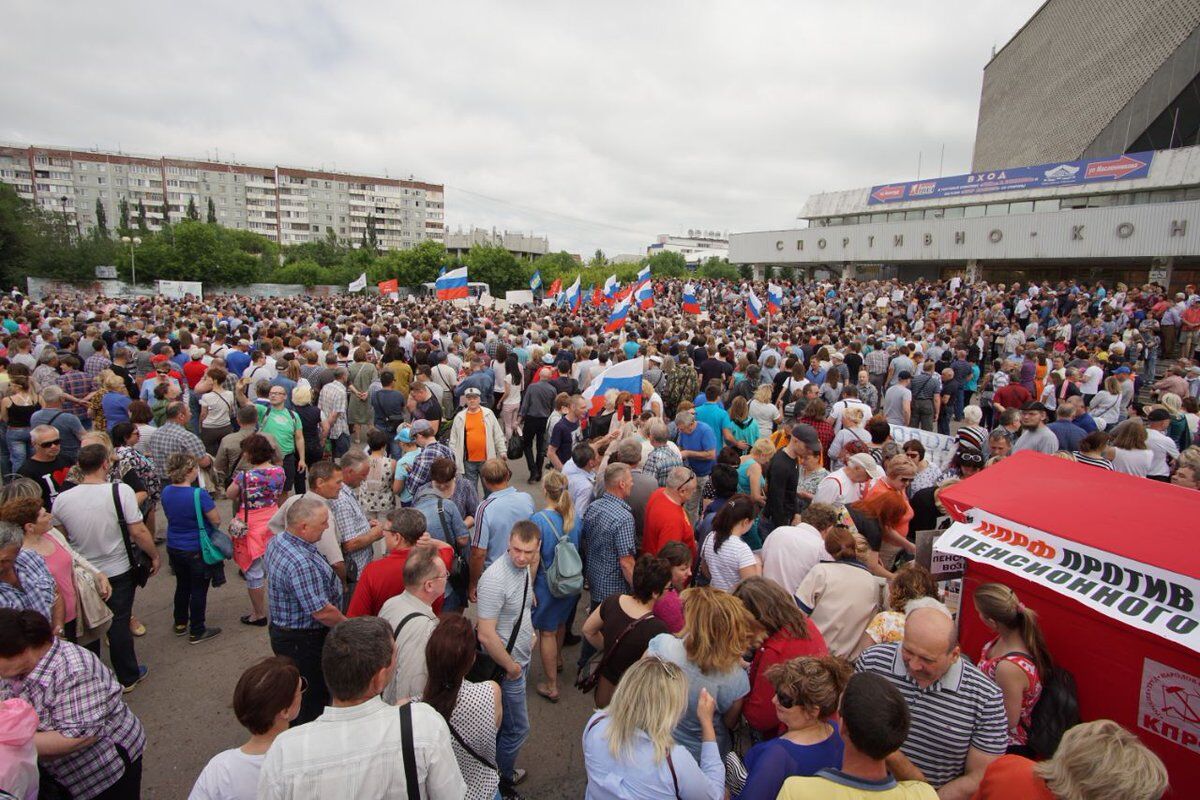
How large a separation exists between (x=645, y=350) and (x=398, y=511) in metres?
7.88

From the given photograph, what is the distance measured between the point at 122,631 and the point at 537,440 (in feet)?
18.3

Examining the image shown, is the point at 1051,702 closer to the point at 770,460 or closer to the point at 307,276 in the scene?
the point at 770,460

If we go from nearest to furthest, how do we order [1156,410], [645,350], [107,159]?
[1156,410], [645,350], [107,159]

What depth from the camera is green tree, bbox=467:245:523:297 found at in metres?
55.6

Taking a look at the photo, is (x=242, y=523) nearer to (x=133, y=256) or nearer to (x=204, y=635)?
(x=204, y=635)

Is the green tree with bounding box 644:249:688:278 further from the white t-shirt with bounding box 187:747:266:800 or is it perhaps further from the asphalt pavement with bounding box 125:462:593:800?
the white t-shirt with bounding box 187:747:266:800

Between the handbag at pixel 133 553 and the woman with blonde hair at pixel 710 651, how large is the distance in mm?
3970

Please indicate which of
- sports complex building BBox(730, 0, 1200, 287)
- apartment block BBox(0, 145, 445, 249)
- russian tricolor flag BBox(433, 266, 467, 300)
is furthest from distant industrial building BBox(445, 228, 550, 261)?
russian tricolor flag BBox(433, 266, 467, 300)

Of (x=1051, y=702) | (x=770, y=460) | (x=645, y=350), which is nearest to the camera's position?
(x=1051, y=702)

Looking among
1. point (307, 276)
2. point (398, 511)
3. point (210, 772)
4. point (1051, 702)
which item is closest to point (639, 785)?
point (210, 772)

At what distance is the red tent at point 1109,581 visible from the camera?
2484 mm

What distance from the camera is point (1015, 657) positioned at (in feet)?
9.31

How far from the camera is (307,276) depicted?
62.9 m

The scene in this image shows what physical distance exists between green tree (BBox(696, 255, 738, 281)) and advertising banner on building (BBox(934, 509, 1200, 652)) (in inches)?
2345
